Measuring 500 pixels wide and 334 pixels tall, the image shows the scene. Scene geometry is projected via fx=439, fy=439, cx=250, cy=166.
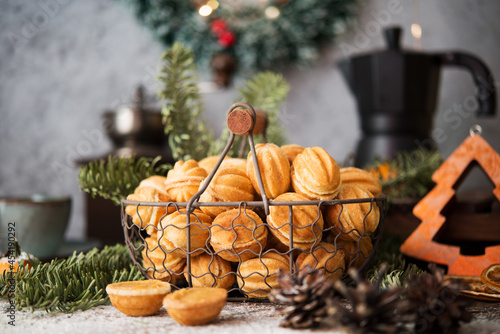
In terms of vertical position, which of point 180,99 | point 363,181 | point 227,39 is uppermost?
point 227,39

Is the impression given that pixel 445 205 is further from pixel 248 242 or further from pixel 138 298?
pixel 138 298

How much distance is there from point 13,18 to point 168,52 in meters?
1.11

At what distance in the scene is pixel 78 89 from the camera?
1557mm

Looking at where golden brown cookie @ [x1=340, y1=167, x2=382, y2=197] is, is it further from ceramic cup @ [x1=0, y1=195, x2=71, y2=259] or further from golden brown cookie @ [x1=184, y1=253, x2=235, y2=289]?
ceramic cup @ [x1=0, y1=195, x2=71, y2=259]

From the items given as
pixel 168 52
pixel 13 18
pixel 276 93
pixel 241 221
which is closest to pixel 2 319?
pixel 241 221

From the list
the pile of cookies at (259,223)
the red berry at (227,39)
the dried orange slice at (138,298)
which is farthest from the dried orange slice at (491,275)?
the red berry at (227,39)

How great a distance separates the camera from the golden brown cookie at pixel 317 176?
0.45 metres

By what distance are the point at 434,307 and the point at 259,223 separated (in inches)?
7.0

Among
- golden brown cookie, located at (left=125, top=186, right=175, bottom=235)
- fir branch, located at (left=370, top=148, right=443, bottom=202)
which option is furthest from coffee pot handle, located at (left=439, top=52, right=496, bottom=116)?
golden brown cookie, located at (left=125, top=186, right=175, bottom=235)

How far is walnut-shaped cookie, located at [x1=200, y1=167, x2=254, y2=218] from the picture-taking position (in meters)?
0.47

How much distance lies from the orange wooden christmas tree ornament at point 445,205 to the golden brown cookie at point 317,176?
0.62 feet

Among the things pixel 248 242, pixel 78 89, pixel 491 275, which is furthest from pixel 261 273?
pixel 78 89

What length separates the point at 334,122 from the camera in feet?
4.86

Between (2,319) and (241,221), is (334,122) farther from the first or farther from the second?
(2,319)
